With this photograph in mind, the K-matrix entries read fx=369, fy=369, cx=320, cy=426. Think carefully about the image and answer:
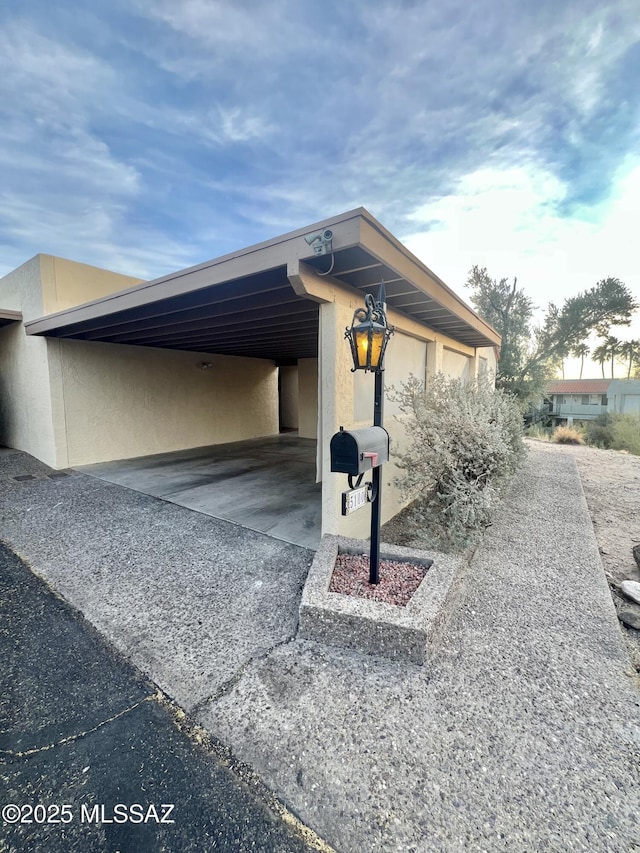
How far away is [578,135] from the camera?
6.82 meters

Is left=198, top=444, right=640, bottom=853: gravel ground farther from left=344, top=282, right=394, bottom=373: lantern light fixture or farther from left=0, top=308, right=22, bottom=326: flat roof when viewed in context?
left=0, top=308, right=22, bottom=326: flat roof

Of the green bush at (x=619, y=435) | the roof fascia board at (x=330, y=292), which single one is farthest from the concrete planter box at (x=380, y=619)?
the green bush at (x=619, y=435)

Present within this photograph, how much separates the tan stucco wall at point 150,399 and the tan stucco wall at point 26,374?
44 cm

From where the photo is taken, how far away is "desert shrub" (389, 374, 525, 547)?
3.58m

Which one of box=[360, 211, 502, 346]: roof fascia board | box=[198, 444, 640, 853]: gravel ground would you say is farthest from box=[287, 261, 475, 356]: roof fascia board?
box=[198, 444, 640, 853]: gravel ground

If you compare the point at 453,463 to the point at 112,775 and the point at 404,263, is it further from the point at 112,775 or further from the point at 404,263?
the point at 112,775

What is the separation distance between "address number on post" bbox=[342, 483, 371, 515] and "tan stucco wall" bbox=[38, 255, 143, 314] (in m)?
6.64

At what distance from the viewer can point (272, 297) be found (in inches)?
167

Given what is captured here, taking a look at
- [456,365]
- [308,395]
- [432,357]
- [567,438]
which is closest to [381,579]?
[432,357]

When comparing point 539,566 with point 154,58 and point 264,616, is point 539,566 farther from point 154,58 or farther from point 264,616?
point 154,58

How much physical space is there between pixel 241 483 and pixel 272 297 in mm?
3450

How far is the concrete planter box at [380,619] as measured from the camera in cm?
221

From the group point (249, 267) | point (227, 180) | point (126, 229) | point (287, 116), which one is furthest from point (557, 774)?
point (126, 229)

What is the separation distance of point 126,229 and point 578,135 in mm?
11552
